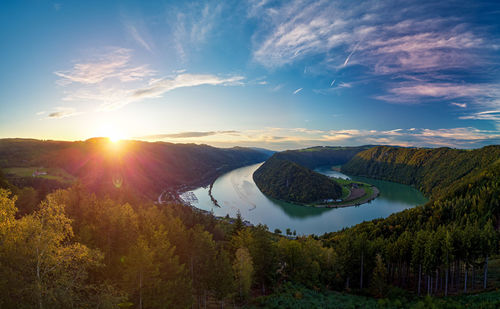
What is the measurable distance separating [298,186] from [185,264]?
103776 millimetres

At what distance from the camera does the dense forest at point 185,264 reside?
7430 millimetres

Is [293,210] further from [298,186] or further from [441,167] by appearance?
[441,167]

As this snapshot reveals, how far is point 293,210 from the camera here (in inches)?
3969

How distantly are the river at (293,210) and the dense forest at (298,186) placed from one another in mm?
6381

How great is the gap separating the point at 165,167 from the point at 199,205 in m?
71.2

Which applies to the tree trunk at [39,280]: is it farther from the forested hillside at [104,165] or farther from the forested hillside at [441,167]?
the forested hillside at [441,167]

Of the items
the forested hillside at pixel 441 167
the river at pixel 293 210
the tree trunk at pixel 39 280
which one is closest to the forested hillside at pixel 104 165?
the river at pixel 293 210

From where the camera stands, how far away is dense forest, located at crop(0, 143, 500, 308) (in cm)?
743

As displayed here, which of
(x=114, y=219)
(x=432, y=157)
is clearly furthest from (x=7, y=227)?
(x=432, y=157)

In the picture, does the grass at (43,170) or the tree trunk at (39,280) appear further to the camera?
the grass at (43,170)

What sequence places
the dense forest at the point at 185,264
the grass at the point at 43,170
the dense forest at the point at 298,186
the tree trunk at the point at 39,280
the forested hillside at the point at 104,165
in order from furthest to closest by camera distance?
the dense forest at the point at 298,186 → the forested hillside at the point at 104,165 → the grass at the point at 43,170 → the dense forest at the point at 185,264 → the tree trunk at the point at 39,280

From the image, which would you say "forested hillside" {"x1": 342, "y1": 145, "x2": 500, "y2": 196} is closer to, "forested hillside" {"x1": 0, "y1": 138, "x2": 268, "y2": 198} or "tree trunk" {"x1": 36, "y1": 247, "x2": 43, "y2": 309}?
"forested hillside" {"x1": 0, "y1": 138, "x2": 268, "y2": 198}

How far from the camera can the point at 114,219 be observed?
16.5m

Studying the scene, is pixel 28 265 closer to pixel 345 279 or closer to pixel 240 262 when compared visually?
pixel 240 262
